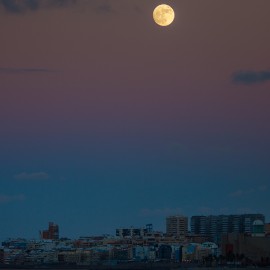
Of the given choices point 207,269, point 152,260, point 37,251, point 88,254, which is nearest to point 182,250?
point 152,260

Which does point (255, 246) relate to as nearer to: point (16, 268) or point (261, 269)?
point (261, 269)

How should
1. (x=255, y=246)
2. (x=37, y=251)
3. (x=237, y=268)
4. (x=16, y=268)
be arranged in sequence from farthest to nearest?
1. (x=37, y=251)
2. (x=16, y=268)
3. (x=255, y=246)
4. (x=237, y=268)

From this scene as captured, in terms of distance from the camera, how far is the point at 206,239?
196 metres

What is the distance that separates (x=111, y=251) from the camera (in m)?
176

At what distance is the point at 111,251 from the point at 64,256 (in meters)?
7.93

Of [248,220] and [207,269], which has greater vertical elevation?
[248,220]

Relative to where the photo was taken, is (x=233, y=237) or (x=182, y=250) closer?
(x=233, y=237)

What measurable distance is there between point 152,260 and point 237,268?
170 ft

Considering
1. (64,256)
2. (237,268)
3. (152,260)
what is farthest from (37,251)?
(237,268)

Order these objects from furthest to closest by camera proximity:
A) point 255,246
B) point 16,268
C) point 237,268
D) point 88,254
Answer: point 88,254, point 16,268, point 255,246, point 237,268

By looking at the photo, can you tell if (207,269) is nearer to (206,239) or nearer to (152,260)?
(152,260)

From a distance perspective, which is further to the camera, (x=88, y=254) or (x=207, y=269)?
(x=88, y=254)

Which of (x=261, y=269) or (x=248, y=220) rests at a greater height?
(x=248, y=220)

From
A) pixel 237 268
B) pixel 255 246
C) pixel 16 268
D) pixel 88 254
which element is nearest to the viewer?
pixel 237 268
